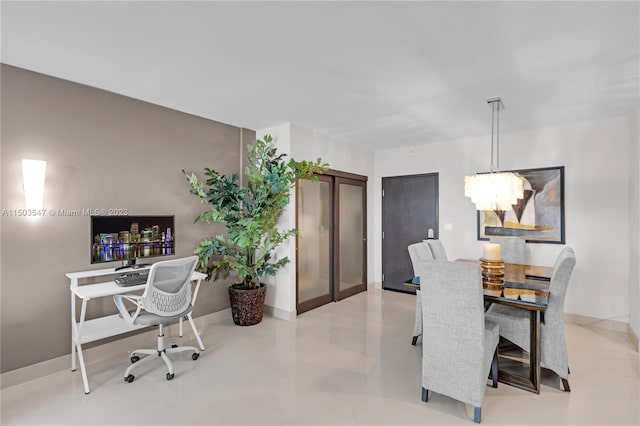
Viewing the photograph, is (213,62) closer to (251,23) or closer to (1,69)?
(251,23)

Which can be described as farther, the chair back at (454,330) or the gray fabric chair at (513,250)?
the gray fabric chair at (513,250)

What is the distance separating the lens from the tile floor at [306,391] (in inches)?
87.7

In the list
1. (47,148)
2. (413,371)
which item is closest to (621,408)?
(413,371)

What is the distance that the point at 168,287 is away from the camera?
109 inches

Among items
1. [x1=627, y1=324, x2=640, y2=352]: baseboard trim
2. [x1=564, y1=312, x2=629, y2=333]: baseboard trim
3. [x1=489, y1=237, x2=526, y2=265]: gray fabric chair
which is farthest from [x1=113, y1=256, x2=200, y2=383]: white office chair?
[x1=564, y1=312, x2=629, y2=333]: baseboard trim

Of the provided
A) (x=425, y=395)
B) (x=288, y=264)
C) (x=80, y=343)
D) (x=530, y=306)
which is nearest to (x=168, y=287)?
(x=80, y=343)

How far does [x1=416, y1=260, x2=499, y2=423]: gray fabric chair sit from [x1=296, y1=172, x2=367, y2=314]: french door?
2.34 meters

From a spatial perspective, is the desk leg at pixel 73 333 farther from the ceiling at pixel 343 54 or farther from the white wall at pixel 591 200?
the white wall at pixel 591 200

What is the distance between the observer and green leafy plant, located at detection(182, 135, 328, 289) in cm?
379

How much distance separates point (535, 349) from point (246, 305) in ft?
9.70

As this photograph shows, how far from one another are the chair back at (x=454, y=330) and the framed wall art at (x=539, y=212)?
2.71m

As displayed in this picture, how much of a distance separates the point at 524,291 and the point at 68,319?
3.97 m

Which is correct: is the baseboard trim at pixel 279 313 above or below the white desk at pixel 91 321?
below

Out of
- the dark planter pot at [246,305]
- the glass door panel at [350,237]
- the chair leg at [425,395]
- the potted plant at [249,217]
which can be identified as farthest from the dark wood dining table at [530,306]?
the glass door panel at [350,237]
